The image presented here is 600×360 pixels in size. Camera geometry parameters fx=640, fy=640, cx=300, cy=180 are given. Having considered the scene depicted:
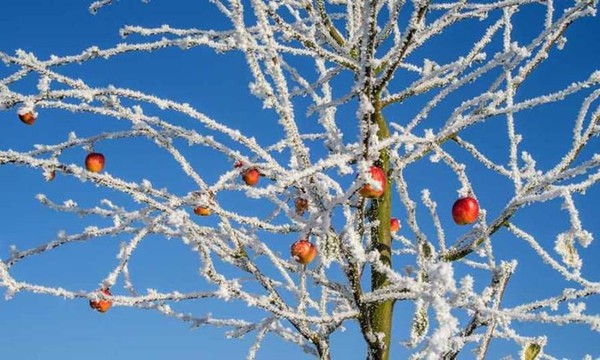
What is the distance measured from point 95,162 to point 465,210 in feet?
6.81

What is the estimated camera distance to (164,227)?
3.68 m

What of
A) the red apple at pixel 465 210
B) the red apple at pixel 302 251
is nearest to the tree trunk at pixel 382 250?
the red apple at pixel 465 210

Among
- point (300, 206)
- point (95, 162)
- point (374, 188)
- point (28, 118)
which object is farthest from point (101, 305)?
point (374, 188)

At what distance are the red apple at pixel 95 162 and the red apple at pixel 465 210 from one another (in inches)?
78.2

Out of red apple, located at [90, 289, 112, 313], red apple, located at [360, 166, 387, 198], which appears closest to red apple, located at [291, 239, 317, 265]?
red apple, located at [360, 166, 387, 198]

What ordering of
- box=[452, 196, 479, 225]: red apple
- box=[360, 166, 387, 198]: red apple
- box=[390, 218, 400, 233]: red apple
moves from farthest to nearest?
1. box=[390, 218, 400, 233]: red apple
2. box=[452, 196, 479, 225]: red apple
3. box=[360, 166, 387, 198]: red apple

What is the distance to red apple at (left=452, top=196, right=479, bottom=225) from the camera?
3.08m

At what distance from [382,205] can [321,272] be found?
542 mm

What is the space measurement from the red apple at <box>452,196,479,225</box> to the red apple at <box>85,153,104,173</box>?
199 centimetres

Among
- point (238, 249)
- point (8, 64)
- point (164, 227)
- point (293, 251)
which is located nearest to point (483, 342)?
point (293, 251)

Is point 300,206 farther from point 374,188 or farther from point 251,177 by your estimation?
point 374,188

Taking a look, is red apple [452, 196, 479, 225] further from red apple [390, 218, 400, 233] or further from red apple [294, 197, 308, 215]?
red apple [390, 218, 400, 233]

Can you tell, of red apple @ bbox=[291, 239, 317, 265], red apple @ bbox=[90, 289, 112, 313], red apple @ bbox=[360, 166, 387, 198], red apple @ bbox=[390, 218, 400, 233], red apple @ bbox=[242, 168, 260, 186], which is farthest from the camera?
red apple @ bbox=[390, 218, 400, 233]

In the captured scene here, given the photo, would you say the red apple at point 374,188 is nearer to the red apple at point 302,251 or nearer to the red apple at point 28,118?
the red apple at point 302,251
